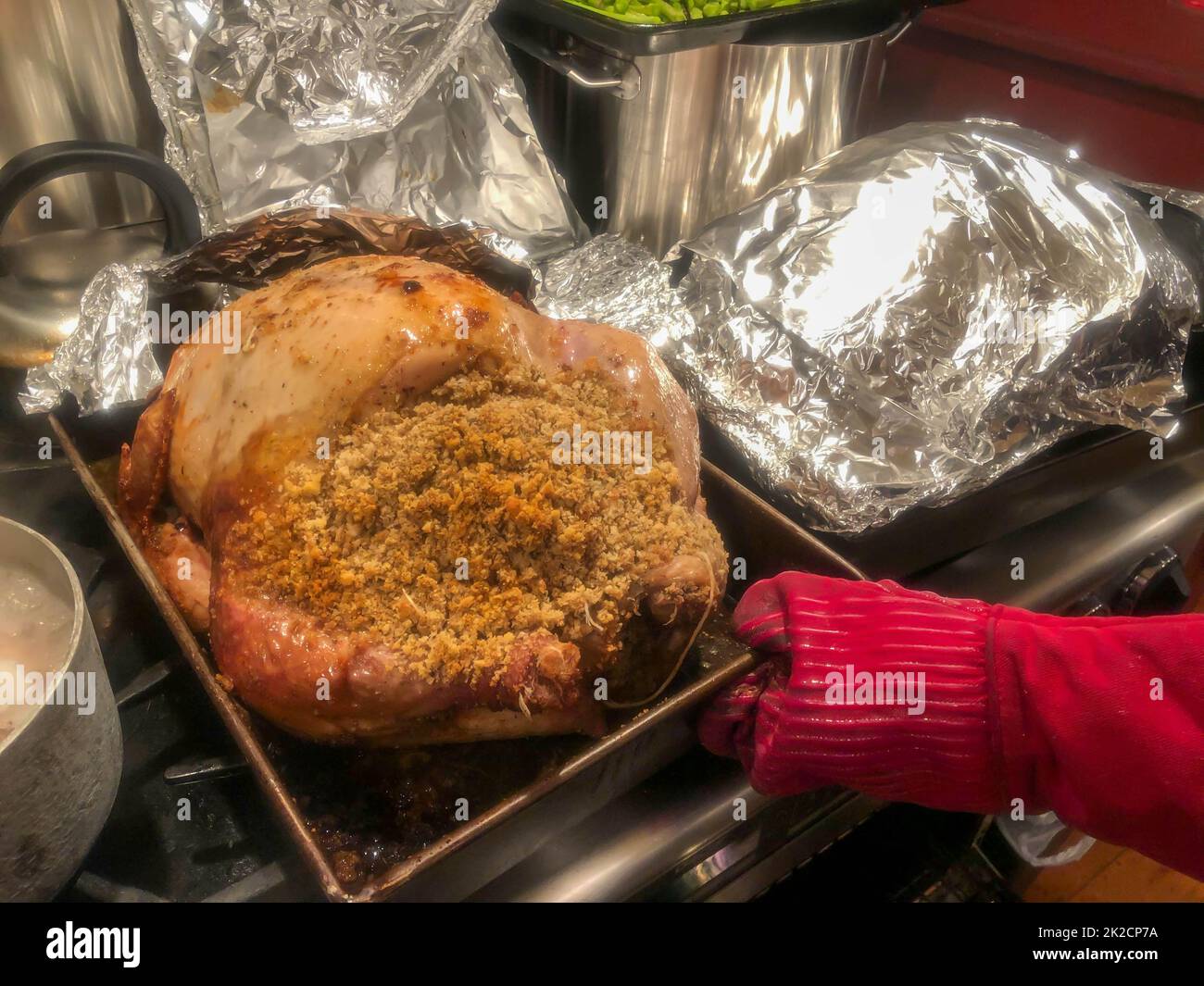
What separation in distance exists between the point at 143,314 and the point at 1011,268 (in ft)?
4.13

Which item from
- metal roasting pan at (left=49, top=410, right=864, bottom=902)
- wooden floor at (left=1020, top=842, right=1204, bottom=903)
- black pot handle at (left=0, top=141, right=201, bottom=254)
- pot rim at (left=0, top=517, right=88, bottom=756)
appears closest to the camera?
pot rim at (left=0, top=517, right=88, bottom=756)

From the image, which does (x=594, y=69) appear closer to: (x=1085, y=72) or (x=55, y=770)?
(x=1085, y=72)

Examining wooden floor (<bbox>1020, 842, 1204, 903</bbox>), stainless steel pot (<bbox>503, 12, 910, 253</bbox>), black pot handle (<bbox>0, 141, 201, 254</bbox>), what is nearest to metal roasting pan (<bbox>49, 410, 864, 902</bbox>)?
black pot handle (<bbox>0, 141, 201, 254</bbox>)

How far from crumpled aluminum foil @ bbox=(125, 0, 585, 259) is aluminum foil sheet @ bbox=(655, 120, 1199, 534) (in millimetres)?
373

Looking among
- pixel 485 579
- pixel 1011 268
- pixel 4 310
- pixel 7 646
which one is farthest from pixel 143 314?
pixel 1011 268

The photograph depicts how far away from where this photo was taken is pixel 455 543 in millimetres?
765

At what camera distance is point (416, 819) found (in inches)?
30.0

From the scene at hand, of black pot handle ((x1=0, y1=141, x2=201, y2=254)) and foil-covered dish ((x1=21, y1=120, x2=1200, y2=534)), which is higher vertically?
black pot handle ((x1=0, y1=141, x2=201, y2=254))

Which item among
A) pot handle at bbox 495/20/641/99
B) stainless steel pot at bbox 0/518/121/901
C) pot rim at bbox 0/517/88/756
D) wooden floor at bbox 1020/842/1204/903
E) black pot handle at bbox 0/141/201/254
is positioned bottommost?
wooden floor at bbox 1020/842/1204/903

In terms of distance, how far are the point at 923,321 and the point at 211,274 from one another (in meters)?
1.02

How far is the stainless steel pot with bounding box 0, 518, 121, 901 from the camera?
552 mm

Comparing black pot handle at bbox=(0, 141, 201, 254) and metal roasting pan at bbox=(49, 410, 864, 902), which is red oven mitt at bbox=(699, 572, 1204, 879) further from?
black pot handle at bbox=(0, 141, 201, 254)

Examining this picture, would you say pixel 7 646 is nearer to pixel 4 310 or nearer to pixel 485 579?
pixel 485 579

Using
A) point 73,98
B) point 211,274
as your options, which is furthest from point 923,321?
point 73,98
